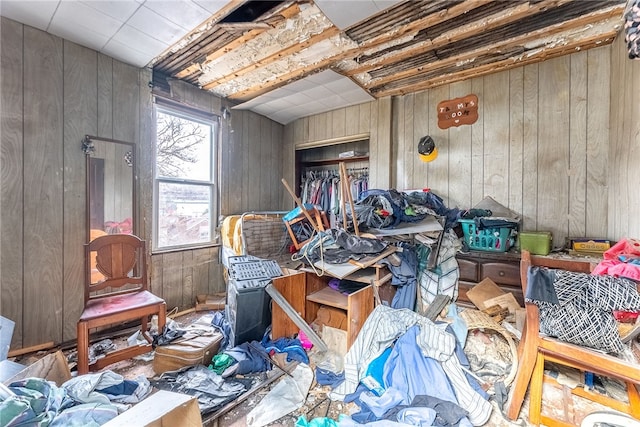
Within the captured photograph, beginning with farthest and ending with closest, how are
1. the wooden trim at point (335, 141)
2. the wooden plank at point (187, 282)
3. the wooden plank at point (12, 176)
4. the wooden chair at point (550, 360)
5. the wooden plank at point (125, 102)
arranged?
the wooden trim at point (335, 141)
the wooden plank at point (187, 282)
the wooden plank at point (125, 102)
the wooden plank at point (12, 176)
the wooden chair at point (550, 360)

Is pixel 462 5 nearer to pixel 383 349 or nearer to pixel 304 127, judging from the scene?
pixel 383 349

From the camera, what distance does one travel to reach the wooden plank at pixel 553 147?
2523mm

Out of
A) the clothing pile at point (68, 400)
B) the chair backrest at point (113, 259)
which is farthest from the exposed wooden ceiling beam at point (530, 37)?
the clothing pile at point (68, 400)

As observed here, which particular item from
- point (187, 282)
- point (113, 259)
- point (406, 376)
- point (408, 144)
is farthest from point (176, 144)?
point (406, 376)

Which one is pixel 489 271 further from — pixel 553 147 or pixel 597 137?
pixel 597 137

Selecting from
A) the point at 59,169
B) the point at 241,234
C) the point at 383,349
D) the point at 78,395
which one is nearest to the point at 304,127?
the point at 241,234

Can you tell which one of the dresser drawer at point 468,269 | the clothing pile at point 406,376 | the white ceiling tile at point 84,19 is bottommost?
the clothing pile at point 406,376

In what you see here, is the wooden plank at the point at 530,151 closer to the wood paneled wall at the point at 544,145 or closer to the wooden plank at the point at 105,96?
the wood paneled wall at the point at 544,145

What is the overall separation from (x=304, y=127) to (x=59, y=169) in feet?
9.45

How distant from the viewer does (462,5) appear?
5.84 feet

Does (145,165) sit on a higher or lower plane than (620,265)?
higher

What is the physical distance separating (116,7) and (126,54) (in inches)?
28.0

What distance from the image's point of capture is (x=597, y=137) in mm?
2389

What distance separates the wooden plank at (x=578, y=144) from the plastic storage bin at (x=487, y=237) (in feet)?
2.12
